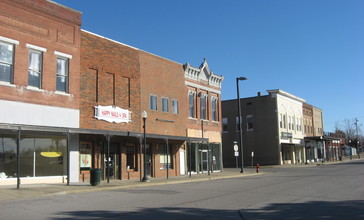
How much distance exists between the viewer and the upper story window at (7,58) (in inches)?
773

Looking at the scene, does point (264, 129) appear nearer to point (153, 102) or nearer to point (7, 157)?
point (153, 102)

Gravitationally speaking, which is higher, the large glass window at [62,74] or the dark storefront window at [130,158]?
the large glass window at [62,74]

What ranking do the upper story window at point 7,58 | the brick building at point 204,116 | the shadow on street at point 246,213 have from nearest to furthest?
1. the shadow on street at point 246,213
2. the upper story window at point 7,58
3. the brick building at point 204,116

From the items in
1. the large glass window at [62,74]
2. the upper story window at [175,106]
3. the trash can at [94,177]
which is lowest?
the trash can at [94,177]

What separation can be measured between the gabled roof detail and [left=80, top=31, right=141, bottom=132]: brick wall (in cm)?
643

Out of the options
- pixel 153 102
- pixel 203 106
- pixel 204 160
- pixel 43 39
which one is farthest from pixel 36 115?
pixel 203 106

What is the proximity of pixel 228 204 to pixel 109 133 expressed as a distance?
11.0m

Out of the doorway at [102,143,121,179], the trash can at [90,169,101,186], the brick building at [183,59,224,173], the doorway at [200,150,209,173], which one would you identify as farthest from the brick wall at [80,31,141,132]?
the doorway at [200,150,209,173]

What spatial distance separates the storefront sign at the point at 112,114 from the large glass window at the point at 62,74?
2488 millimetres

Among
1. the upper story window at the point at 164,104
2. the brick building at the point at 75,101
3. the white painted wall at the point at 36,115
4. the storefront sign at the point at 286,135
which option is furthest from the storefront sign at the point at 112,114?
the storefront sign at the point at 286,135

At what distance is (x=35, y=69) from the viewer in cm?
2127

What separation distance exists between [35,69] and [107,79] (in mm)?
5161

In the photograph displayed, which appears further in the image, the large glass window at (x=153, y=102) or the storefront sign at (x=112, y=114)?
the large glass window at (x=153, y=102)

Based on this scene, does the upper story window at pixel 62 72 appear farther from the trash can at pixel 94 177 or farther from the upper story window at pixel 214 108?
the upper story window at pixel 214 108
